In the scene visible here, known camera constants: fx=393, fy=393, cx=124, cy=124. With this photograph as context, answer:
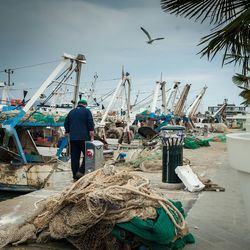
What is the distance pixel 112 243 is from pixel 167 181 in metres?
3.06

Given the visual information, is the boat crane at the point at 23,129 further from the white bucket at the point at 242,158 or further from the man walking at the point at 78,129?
the white bucket at the point at 242,158

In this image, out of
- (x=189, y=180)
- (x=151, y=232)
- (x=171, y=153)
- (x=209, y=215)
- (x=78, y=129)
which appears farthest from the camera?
(x=78, y=129)

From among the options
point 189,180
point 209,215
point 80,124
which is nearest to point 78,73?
point 80,124

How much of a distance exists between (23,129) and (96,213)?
9.72 meters

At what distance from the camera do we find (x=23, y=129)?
1262 cm

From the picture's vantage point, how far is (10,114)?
11711 mm

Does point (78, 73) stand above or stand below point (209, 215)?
above

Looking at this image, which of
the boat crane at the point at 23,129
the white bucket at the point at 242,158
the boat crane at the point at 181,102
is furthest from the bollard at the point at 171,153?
the boat crane at the point at 181,102

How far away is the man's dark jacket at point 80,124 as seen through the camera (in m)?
7.71

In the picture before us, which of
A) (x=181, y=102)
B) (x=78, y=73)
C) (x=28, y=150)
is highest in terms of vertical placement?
(x=78, y=73)

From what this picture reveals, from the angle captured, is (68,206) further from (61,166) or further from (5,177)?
(5,177)

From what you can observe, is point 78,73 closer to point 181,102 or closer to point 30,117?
point 30,117

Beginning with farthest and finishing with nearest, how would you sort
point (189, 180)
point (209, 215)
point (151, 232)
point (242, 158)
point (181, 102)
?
point (181, 102) < point (189, 180) < point (209, 215) < point (151, 232) < point (242, 158)

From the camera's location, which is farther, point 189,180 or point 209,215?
point 189,180
